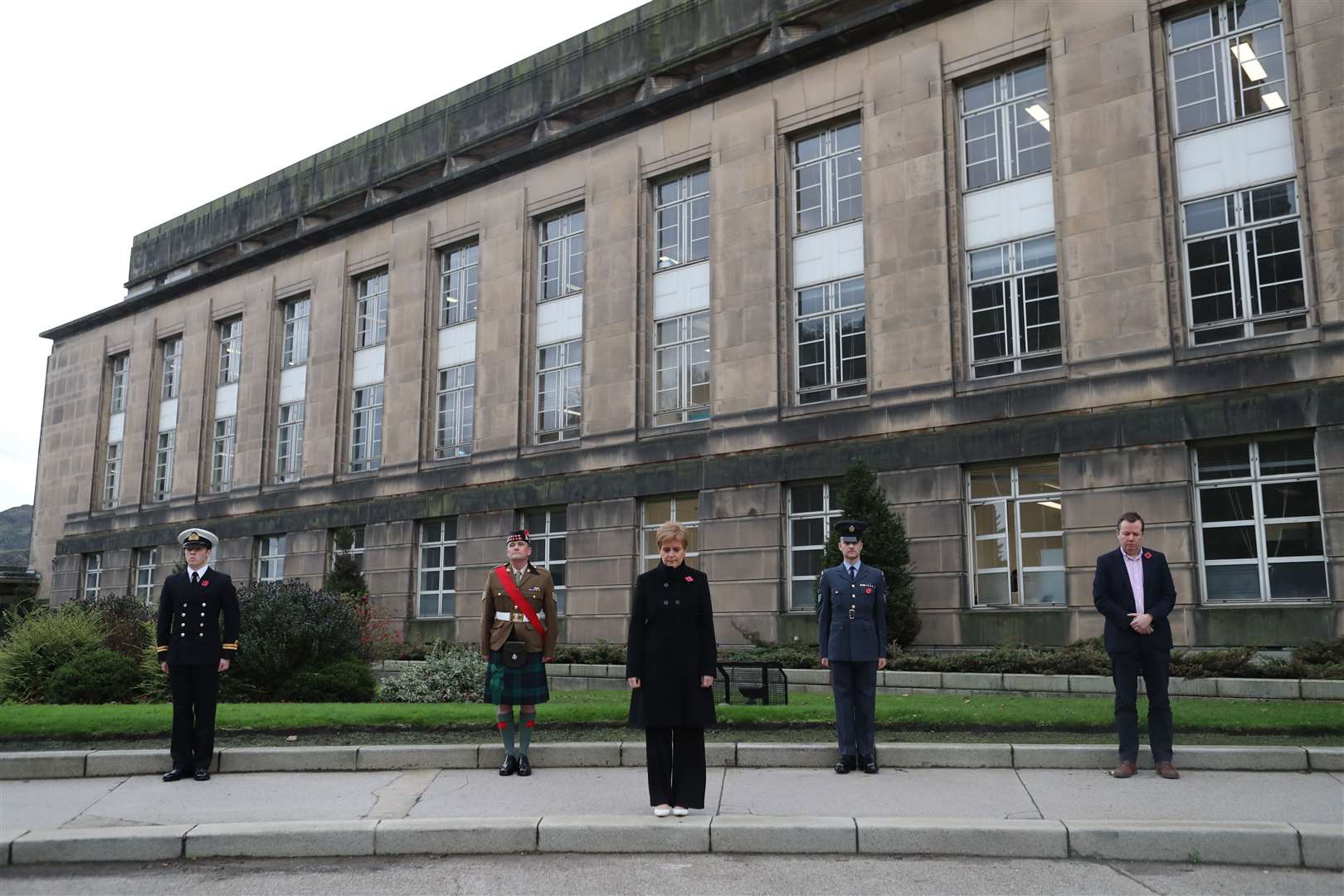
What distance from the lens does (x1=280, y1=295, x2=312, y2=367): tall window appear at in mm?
36188

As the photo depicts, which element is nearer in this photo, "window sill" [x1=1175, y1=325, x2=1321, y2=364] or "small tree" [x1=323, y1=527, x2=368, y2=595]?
"window sill" [x1=1175, y1=325, x2=1321, y2=364]

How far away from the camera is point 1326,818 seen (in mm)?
7336

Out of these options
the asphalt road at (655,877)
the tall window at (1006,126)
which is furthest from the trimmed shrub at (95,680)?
the tall window at (1006,126)

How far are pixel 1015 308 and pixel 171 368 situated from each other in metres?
33.0

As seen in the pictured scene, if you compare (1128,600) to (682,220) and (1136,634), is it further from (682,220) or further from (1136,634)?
(682,220)

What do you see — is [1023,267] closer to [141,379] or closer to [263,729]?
[263,729]

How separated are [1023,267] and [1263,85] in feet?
15.9

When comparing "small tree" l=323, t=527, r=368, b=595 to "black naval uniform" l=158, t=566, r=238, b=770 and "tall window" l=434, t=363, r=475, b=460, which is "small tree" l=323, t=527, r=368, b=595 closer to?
"tall window" l=434, t=363, r=475, b=460

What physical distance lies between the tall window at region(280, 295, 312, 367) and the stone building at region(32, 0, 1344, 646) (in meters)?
0.11

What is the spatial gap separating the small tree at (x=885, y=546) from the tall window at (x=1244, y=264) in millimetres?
6028

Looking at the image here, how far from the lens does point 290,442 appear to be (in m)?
36.0

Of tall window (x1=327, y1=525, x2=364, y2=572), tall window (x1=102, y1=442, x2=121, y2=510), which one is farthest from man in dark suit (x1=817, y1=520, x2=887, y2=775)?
tall window (x1=102, y1=442, x2=121, y2=510)

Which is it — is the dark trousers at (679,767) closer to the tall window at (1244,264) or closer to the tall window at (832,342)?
the tall window at (1244,264)

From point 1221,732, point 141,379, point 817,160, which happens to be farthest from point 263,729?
point 141,379
